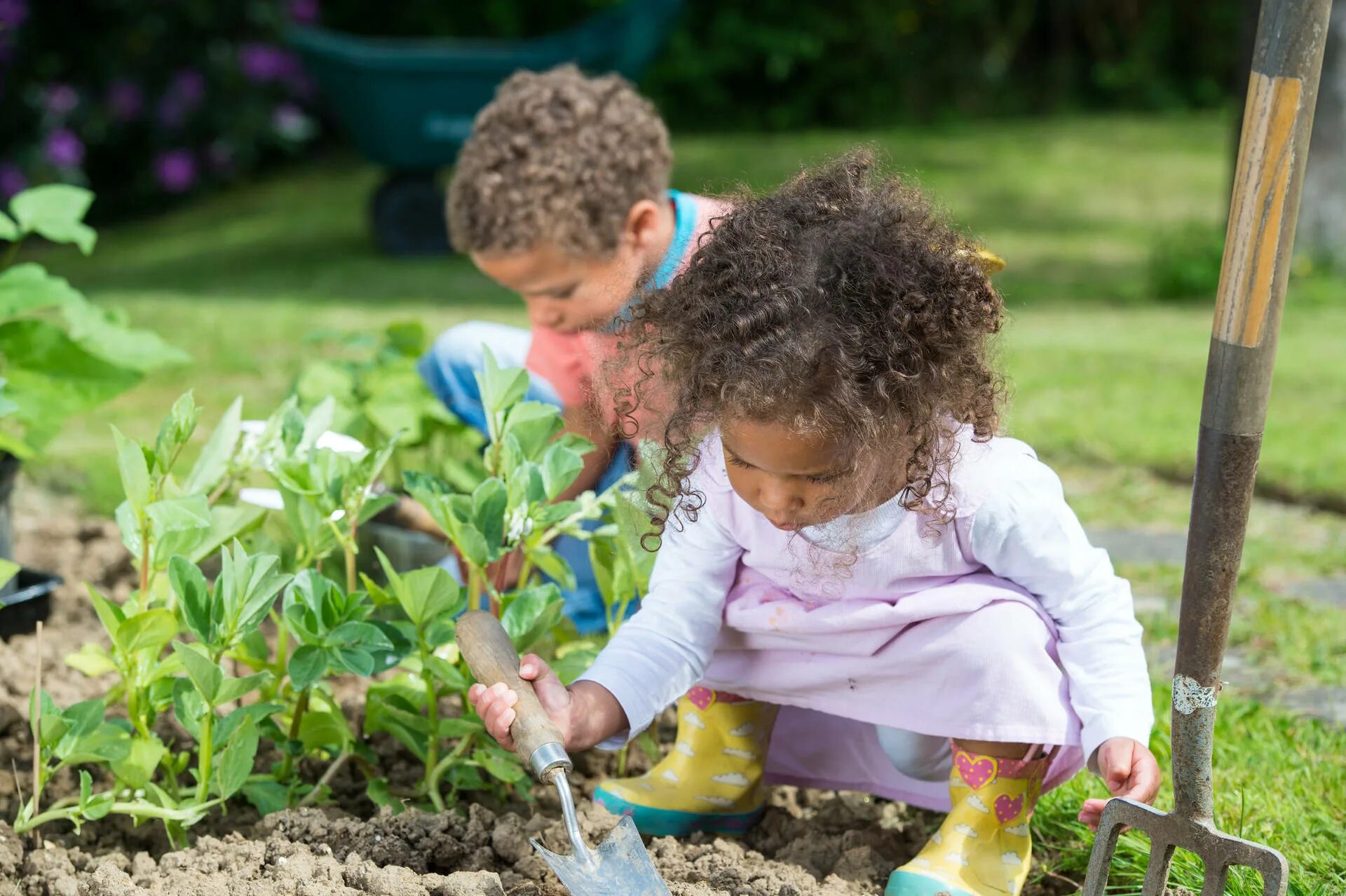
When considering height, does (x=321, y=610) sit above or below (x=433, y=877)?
above

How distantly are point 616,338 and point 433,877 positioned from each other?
1.96ft

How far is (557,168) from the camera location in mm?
2369

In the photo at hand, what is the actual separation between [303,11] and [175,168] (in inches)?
45.1

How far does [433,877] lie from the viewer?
144 centimetres

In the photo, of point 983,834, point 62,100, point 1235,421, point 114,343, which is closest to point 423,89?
point 62,100

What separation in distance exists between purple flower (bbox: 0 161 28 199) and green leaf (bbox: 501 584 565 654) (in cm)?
677

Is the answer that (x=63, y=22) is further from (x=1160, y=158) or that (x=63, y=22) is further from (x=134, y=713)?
(x=134, y=713)

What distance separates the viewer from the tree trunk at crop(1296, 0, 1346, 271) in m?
5.46

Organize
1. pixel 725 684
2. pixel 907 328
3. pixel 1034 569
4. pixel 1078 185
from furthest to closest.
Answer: pixel 1078 185 → pixel 725 684 → pixel 1034 569 → pixel 907 328

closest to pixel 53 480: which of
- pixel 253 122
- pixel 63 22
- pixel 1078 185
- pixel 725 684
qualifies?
pixel 725 684

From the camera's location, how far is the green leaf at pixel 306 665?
4.93 feet

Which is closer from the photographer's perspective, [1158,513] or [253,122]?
[1158,513]

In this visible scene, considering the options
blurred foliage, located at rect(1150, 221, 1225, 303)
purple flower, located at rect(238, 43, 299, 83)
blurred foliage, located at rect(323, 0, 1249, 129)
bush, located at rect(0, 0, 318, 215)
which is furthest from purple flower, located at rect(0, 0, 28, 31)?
blurred foliage, located at rect(1150, 221, 1225, 303)

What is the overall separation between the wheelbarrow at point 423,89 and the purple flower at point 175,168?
1.45m
